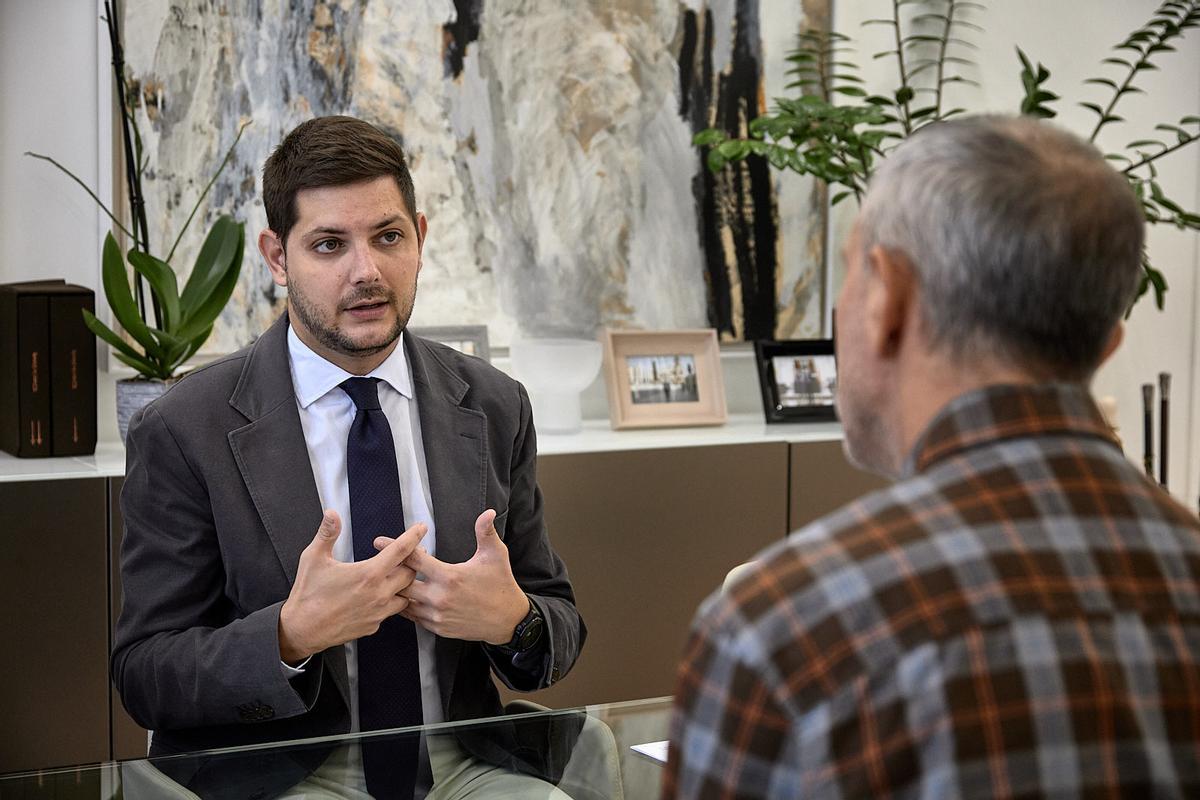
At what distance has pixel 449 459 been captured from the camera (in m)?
2.12

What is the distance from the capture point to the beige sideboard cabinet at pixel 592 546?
281 cm

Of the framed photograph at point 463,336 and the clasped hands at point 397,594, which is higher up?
the framed photograph at point 463,336

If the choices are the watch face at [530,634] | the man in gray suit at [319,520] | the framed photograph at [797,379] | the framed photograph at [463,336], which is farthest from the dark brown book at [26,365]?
the framed photograph at [797,379]

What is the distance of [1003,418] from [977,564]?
0.37 ft

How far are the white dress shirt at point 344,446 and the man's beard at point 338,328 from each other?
0.05 m

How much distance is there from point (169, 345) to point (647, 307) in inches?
55.8

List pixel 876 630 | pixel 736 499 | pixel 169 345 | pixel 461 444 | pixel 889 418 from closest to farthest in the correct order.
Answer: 1. pixel 876 630
2. pixel 889 418
3. pixel 461 444
4. pixel 169 345
5. pixel 736 499

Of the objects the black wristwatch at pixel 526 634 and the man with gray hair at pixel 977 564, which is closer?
the man with gray hair at pixel 977 564

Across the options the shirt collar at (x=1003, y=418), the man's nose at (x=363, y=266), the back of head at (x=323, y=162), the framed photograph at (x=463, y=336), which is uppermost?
the back of head at (x=323, y=162)

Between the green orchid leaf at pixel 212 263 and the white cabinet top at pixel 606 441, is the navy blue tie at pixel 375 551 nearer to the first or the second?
the white cabinet top at pixel 606 441

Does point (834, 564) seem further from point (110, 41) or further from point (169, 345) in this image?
point (110, 41)

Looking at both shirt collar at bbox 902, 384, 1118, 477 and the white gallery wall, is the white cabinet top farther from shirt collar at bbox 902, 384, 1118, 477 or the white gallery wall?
shirt collar at bbox 902, 384, 1118, 477

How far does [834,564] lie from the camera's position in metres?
0.84

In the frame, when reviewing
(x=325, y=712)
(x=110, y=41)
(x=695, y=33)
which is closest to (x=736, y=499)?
(x=695, y=33)
